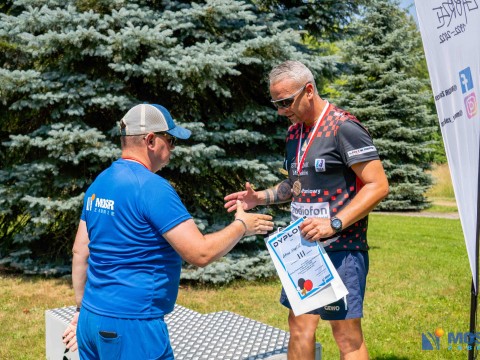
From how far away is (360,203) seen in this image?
2889mm

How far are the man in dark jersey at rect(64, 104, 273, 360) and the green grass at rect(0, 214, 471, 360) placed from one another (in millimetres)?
2847

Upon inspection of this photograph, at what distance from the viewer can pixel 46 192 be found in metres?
7.47

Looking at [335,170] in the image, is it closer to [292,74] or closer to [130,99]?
[292,74]

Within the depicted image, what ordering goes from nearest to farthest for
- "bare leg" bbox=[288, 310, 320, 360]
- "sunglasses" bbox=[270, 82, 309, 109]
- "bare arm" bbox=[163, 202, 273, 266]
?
"bare arm" bbox=[163, 202, 273, 266], "sunglasses" bbox=[270, 82, 309, 109], "bare leg" bbox=[288, 310, 320, 360]

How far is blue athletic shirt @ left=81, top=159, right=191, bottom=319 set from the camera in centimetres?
238

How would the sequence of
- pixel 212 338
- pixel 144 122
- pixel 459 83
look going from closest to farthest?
1. pixel 144 122
2. pixel 459 83
3. pixel 212 338

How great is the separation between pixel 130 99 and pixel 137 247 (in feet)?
17.0

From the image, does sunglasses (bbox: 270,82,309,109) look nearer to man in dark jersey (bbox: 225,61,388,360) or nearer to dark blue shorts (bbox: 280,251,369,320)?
man in dark jersey (bbox: 225,61,388,360)

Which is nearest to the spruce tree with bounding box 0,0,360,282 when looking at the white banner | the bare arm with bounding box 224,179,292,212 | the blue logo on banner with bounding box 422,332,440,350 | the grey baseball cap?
the blue logo on banner with bounding box 422,332,440,350

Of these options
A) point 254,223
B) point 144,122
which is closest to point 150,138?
point 144,122

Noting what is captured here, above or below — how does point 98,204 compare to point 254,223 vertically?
above

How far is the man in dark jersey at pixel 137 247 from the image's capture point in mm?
2381

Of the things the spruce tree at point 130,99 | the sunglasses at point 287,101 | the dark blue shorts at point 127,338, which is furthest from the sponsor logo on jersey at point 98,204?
the spruce tree at point 130,99

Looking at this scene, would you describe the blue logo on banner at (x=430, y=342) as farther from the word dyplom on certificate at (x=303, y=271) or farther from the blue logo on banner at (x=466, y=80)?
the blue logo on banner at (x=466, y=80)
